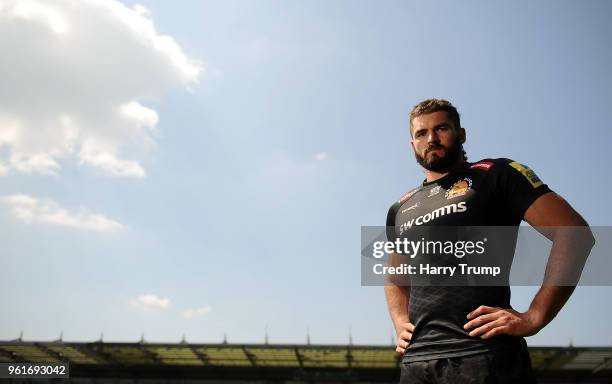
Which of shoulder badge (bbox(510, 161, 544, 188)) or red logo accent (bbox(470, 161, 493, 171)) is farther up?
red logo accent (bbox(470, 161, 493, 171))

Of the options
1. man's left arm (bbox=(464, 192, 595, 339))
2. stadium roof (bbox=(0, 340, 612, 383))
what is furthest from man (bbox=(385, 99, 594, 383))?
stadium roof (bbox=(0, 340, 612, 383))

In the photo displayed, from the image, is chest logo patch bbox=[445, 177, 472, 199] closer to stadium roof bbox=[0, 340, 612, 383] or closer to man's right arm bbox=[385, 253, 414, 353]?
man's right arm bbox=[385, 253, 414, 353]

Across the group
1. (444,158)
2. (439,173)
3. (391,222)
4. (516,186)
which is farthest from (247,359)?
(516,186)

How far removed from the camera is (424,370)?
2166 millimetres

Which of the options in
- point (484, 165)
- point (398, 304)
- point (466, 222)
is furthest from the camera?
point (398, 304)

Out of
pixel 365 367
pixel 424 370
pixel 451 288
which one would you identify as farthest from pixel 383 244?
pixel 365 367

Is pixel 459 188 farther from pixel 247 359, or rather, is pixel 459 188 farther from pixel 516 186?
pixel 247 359

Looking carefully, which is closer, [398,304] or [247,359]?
[398,304]

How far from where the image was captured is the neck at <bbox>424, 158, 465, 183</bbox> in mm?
2561

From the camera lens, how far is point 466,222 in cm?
230

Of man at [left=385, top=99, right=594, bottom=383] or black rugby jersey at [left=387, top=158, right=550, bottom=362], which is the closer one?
man at [left=385, top=99, right=594, bottom=383]

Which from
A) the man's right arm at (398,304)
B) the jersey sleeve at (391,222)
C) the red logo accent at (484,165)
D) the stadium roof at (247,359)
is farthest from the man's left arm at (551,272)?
the stadium roof at (247,359)

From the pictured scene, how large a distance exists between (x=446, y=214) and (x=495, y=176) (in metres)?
0.31

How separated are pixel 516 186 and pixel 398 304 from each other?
38.4 inches
